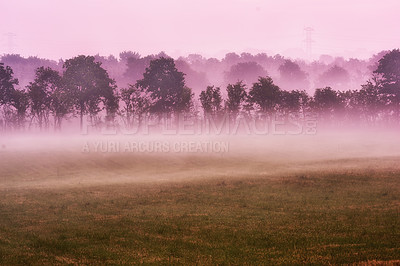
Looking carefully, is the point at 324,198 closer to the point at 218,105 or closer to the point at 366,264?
the point at 366,264

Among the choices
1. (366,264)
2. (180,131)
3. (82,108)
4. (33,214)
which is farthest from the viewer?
(180,131)

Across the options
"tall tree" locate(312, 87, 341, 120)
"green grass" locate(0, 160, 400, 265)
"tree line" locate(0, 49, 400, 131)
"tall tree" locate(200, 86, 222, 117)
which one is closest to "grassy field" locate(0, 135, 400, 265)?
"green grass" locate(0, 160, 400, 265)

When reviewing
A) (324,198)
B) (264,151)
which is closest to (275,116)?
(264,151)

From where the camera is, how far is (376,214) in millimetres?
23406

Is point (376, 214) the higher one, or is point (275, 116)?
point (275, 116)

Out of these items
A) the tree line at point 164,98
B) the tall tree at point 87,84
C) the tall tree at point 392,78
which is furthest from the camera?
the tall tree at point 392,78

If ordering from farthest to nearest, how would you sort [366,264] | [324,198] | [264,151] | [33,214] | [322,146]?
[322,146]
[264,151]
[324,198]
[33,214]
[366,264]

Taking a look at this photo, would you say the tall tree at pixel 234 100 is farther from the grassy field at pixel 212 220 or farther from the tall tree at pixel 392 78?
the grassy field at pixel 212 220

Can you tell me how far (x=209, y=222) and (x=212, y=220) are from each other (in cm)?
51

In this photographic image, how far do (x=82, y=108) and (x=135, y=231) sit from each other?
8515 cm

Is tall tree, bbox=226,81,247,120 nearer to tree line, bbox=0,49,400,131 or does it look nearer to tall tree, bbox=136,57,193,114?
tree line, bbox=0,49,400,131

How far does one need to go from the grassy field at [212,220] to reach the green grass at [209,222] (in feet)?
0.19

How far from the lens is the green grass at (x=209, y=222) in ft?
55.6

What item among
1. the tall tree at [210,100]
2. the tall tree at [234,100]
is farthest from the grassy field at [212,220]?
the tall tree at [210,100]
